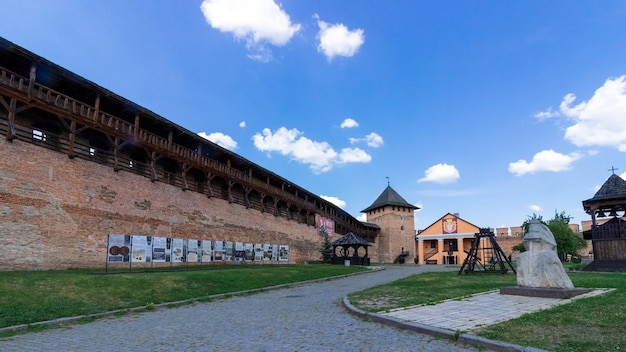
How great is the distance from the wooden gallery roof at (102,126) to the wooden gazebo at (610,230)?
23.7 meters

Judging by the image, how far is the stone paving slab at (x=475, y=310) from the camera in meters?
7.00

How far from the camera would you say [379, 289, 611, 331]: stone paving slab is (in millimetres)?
7004

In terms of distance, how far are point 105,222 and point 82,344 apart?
14439mm

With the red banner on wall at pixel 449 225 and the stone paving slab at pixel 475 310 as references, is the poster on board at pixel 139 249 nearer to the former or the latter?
→ the stone paving slab at pixel 475 310

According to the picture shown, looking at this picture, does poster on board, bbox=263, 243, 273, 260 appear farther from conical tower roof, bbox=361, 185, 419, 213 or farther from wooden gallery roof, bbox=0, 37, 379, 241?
conical tower roof, bbox=361, 185, 419, 213

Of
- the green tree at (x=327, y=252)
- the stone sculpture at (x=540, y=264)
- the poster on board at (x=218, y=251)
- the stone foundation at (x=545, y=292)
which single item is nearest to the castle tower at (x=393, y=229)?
the green tree at (x=327, y=252)

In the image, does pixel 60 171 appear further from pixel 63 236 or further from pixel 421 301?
pixel 421 301

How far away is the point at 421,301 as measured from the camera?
10.1m

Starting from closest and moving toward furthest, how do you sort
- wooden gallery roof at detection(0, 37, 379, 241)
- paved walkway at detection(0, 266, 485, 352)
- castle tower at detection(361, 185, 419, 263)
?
1. paved walkway at detection(0, 266, 485, 352)
2. wooden gallery roof at detection(0, 37, 379, 241)
3. castle tower at detection(361, 185, 419, 263)

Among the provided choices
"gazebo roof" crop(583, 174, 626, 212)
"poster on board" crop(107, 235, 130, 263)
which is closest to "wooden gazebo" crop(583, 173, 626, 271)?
"gazebo roof" crop(583, 174, 626, 212)

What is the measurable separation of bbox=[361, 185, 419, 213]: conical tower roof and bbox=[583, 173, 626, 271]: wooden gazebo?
33.3 m

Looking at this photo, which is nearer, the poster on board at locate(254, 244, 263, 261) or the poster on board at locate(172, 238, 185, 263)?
the poster on board at locate(172, 238, 185, 263)

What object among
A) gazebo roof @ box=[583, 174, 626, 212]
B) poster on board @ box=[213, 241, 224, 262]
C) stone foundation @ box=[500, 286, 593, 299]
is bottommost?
stone foundation @ box=[500, 286, 593, 299]

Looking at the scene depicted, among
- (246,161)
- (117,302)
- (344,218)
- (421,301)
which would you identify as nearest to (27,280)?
(117,302)
